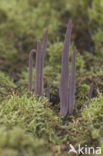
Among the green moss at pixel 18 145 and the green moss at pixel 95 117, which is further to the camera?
the green moss at pixel 95 117

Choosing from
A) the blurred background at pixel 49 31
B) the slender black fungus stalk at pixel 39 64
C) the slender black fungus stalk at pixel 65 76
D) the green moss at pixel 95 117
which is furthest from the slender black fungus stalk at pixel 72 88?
the blurred background at pixel 49 31

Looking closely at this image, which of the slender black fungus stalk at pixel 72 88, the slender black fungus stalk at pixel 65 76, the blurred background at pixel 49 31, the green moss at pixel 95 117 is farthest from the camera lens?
the blurred background at pixel 49 31

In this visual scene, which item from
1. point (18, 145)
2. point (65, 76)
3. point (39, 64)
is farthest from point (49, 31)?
point (18, 145)

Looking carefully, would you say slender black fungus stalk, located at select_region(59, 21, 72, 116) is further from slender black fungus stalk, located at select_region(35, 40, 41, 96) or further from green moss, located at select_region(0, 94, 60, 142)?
slender black fungus stalk, located at select_region(35, 40, 41, 96)

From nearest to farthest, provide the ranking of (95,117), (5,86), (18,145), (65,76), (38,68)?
(18,145), (95,117), (65,76), (38,68), (5,86)

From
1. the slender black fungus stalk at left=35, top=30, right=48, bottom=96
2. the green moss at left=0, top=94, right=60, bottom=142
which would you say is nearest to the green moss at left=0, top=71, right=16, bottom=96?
the green moss at left=0, top=94, right=60, bottom=142

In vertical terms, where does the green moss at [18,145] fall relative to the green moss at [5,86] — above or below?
below

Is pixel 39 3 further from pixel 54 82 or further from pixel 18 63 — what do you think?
pixel 54 82

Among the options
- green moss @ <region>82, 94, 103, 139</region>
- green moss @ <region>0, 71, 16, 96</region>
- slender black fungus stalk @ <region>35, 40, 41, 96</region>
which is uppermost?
slender black fungus stalk @ <region>35, 40, 41, 96</region>

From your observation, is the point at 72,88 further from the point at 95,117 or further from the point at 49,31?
the point at 49,31

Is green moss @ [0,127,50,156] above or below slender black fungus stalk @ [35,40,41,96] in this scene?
below

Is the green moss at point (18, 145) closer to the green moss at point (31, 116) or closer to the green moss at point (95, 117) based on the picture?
the green moss at point (31, 116)
